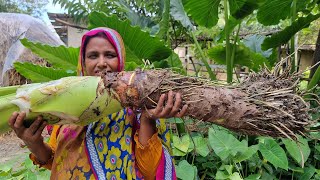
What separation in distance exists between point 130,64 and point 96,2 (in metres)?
2.20

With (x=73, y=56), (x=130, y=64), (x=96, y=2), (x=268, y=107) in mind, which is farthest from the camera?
(x=96, y=2)

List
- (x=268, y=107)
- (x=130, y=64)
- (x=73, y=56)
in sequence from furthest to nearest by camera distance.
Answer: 1. (x=73, y=56)
2. (x=130, y=64)
3. (x=268, y=107)

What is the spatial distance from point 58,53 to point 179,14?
104cm

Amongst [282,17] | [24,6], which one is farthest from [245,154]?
[24,6]

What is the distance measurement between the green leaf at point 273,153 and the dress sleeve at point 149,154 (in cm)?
115

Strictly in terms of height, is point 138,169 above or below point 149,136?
below

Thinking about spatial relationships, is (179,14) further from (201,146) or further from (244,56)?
(201,146)

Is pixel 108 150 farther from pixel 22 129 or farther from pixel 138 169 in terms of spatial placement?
pixel 22 129

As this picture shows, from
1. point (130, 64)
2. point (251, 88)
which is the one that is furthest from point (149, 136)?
point (130, 64)

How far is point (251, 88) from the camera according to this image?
114 centimetres

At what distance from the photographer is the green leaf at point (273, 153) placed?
2.07 metres

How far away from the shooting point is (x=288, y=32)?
2582 millimetres

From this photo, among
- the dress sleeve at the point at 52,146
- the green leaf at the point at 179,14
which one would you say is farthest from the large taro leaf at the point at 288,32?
the dress sleeve at the point at 52,146

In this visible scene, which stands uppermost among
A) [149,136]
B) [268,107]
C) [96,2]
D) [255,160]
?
[96,2]
